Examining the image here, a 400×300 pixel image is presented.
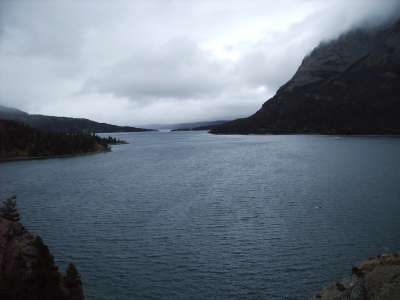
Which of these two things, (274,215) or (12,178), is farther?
(12,178)

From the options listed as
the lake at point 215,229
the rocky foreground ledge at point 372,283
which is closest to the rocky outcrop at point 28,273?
the lake at point 215,229

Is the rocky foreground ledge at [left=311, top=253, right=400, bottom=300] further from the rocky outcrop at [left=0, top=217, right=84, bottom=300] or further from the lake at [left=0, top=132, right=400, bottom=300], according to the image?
the rocky outcrop at [left=0, top=217, right=84, bottom=300]

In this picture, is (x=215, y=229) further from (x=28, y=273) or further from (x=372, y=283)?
(x=372, y=283)

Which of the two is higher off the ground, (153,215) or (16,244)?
(16,244)

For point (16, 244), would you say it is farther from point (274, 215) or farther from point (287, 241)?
point (274, 215)

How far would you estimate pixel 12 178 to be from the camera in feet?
462

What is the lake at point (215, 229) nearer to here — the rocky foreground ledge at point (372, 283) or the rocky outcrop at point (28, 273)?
the rocky outcrop at point (28, 273)

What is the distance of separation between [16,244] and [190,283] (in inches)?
849

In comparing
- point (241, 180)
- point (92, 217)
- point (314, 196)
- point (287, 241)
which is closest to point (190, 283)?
point (287, 241)

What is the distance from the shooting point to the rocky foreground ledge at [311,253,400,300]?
28.1 metres

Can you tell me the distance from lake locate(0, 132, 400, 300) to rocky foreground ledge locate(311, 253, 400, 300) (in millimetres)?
10726

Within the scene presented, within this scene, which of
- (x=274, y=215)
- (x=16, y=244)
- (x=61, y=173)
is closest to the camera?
(x=16, y=244)

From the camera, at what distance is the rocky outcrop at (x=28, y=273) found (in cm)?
3534

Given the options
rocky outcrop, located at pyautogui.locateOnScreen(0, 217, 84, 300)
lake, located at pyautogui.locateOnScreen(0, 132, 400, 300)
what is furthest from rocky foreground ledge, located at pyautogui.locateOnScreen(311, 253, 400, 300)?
rocky outcrop, located at pyautogui.locateOnScreen(0, 217, 84, 300)
